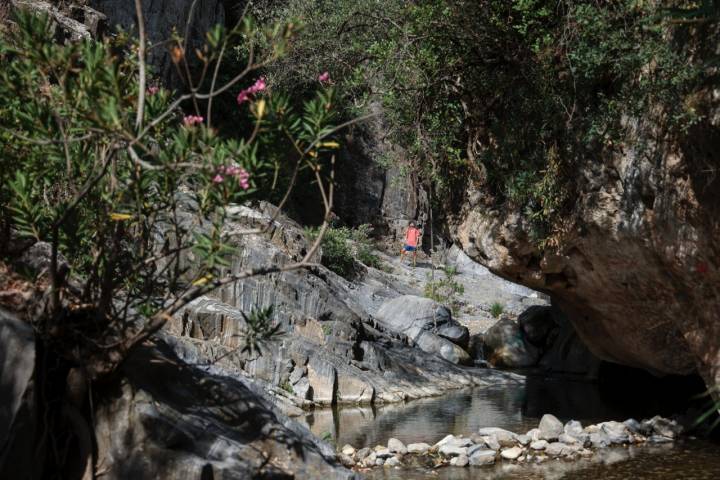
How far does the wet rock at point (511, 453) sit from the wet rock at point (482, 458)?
0.76ft

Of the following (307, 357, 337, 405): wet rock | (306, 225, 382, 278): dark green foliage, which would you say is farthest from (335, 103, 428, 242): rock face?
(307, 357, 337, 405): wet rock

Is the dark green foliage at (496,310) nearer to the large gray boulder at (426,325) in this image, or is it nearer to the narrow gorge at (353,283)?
the narrow gorge at (353,283)

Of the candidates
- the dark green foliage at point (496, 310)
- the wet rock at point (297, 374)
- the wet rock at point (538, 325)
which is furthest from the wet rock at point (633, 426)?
the dark green foliage at point (496, 310)

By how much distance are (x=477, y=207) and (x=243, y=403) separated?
7.74m

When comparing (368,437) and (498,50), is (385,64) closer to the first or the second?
(498,50)

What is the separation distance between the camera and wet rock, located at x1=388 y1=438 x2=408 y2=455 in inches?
457

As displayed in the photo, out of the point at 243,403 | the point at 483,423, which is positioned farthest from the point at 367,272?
the point at 243,403

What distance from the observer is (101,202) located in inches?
262

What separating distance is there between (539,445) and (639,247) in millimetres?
3222

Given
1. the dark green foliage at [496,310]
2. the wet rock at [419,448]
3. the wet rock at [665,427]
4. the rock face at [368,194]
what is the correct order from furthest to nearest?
the rock face at [368,194] → the dark green foliage at [496,310] → the wet rock at [665,427] → the wet rock at [419,448]

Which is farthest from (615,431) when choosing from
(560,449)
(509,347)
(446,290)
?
(446,290)

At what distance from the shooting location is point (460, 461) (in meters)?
11.1

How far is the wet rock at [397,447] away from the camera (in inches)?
457

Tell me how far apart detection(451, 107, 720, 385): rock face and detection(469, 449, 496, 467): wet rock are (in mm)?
3068
